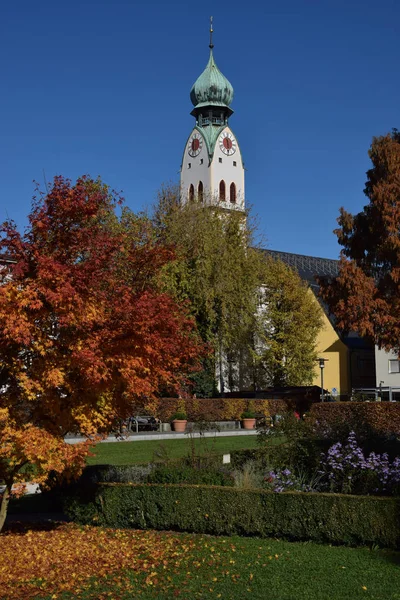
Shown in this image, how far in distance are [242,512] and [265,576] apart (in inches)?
89.5

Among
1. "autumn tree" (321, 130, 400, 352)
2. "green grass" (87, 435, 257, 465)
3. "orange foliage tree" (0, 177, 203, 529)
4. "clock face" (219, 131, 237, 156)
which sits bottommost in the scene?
"green grass" (87, 435, 257, 465)

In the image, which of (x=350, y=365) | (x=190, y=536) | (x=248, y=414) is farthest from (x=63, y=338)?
(x=350, y=365)

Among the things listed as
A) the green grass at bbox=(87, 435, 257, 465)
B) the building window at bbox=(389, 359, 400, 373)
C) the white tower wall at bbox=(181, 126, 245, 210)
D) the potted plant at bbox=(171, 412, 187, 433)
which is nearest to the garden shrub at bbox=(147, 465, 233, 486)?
the green grass at bbox=(87, 435, 257, 465)

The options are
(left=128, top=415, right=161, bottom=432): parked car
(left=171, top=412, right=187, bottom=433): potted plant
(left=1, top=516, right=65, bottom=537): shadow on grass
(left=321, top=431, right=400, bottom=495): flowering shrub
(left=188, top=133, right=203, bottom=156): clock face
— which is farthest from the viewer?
(left=188, top=133, right=203, bottom=156): clock face

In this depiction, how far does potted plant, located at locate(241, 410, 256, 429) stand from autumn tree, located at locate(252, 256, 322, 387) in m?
9.93

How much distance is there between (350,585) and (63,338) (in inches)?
178

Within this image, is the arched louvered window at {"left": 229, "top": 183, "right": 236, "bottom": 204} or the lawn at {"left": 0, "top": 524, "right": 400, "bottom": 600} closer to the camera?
the lawn at {"left": 0, "top": 524, "right": 400, "bottom": 600}

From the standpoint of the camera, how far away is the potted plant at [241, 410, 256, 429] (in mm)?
33469

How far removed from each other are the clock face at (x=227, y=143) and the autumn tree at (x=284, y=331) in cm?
2910

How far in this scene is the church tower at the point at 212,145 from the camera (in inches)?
2758

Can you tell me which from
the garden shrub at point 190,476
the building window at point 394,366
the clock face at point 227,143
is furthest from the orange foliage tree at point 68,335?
the clock face at point 227,143

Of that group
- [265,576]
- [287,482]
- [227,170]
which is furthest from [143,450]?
[227,170]

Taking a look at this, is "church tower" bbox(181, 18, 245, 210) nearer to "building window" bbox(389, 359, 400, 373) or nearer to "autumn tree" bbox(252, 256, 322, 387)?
"autumn tree" bbox(252, 256, 322, 387)

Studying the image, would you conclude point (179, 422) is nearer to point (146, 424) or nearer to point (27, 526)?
point (146, 424)
